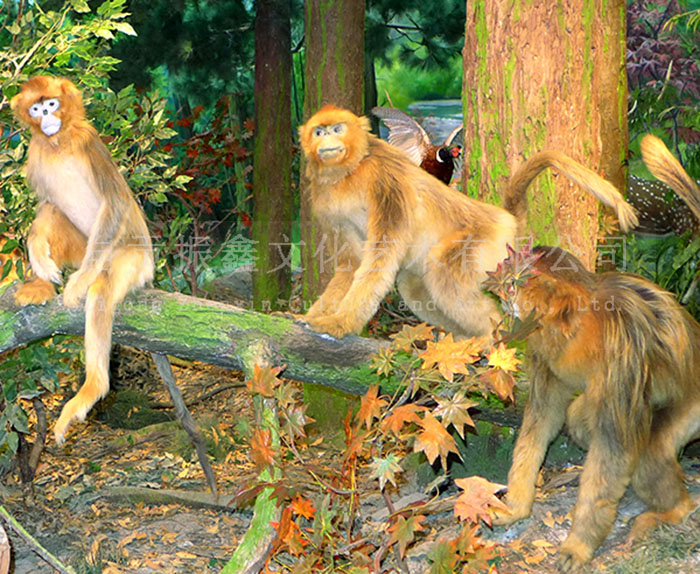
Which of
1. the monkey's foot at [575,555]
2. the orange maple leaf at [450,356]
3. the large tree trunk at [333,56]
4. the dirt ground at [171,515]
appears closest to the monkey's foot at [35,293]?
the dirt ground at [171,515]

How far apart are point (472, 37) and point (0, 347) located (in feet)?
6.87

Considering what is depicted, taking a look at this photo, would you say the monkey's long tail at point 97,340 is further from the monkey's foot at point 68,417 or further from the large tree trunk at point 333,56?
the large tree trunk at point 333,56

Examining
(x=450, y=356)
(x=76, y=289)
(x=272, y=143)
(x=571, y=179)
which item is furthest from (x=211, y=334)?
(x=272, y=143)

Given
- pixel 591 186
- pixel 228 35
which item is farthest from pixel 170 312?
pixel 228 35

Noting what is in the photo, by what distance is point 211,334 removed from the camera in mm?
2594

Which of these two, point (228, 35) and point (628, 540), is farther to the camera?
point (228, 35)

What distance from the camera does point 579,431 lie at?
2639mm

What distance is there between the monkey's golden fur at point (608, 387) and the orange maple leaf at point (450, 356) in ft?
1.31

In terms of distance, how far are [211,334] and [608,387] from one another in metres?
1.30

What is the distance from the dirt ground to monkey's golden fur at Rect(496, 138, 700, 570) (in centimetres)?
12

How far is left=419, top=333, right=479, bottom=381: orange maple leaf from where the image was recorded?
186 centimetres

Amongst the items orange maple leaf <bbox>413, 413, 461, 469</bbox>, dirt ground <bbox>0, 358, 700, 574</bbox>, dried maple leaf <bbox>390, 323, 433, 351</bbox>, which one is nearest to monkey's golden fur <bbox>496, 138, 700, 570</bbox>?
dirt ground <bbox>0, 358, 700, 574</bbox>

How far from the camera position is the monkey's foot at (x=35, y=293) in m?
2.63

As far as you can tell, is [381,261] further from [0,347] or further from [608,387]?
[0,347]
